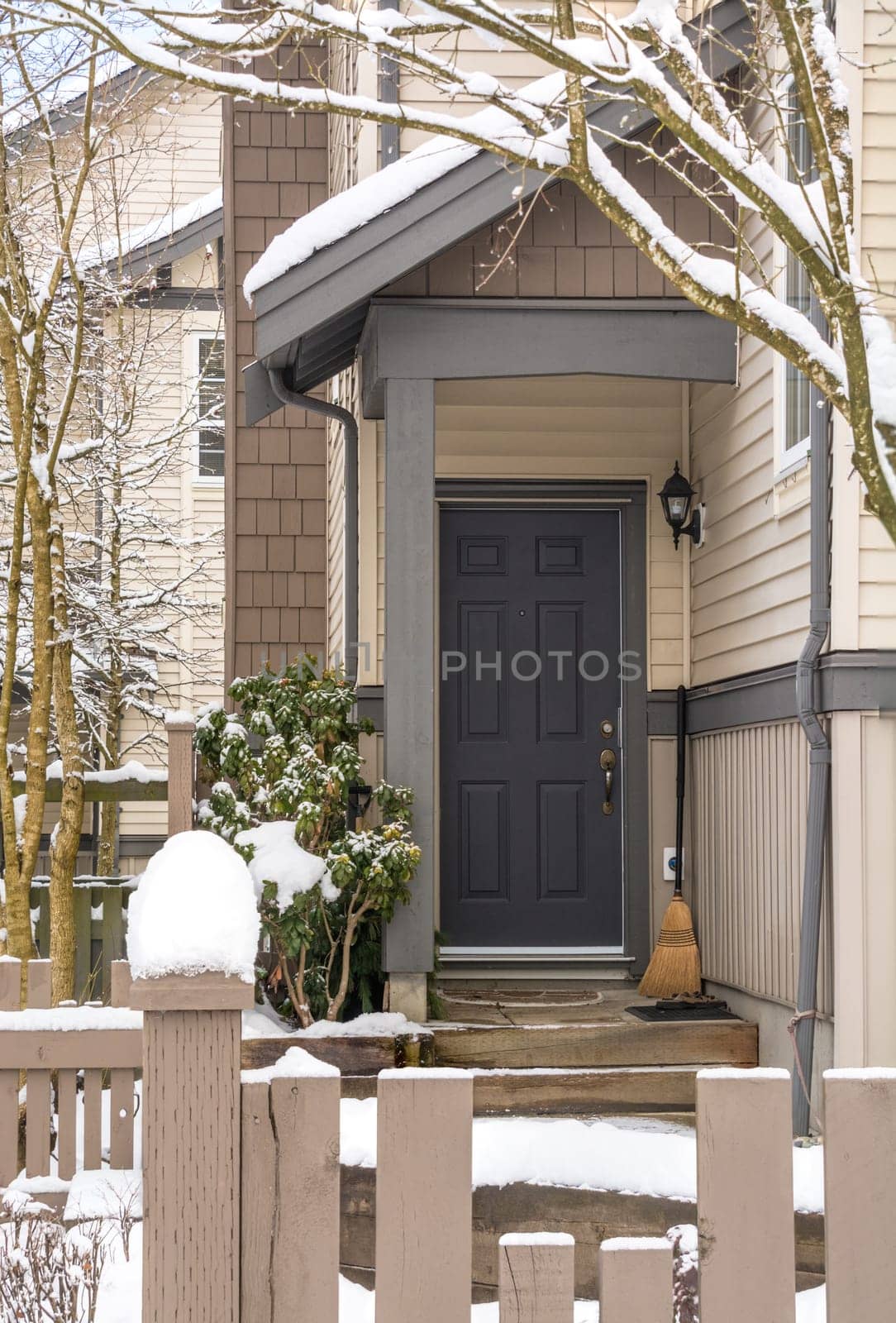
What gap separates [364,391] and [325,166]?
13.7ft

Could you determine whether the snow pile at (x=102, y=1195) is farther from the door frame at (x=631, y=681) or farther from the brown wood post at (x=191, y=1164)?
the door frame at (x=631, y=681)

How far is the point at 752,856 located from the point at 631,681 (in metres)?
1.53

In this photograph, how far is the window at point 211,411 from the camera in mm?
14023

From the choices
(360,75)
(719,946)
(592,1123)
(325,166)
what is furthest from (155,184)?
(592,1123)

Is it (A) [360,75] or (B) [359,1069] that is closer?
(B) [359,1069]

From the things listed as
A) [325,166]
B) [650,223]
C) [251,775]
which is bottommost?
[251,775]

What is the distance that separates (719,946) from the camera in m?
6.48

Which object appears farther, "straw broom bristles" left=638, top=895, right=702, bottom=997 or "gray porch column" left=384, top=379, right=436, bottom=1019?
"straw broom bristles" left=638, top=895, right=702, bottom=997

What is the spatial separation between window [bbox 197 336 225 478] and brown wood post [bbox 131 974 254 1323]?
12.2 meters

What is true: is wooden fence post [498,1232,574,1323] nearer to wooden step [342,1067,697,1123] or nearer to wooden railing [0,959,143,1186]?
wooden railing [0,959,143,1186]

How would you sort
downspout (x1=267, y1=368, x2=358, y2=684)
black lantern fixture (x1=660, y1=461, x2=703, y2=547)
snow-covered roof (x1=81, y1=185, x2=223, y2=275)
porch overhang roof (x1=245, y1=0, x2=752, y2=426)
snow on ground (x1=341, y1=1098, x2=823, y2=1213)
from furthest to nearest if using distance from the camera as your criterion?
snow-covered roof (x1=81, y1=185, x2=223, y2=275), downspout (x1=267, y1=368, x2=358, y2=684), black lantern fixture (x1=660, y1=461, x2=703, y2=547), porch overhang roof (x1=245, y1=0, x2=752, y2=426), snow on ground (x1=341, y1=1098, x2=823, y2=1213)

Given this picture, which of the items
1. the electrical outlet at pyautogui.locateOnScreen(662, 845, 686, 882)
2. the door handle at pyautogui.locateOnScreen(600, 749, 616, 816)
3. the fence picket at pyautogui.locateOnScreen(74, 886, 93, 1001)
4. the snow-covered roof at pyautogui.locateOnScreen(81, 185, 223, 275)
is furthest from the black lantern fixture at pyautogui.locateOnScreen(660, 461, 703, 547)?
the snow-covered roof at pyautogui.locateOnScreen(81, 185, 223, 275)

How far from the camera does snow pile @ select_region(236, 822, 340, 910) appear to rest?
5.55m

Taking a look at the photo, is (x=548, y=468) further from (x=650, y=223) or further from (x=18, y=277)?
(x=650, y=223)
